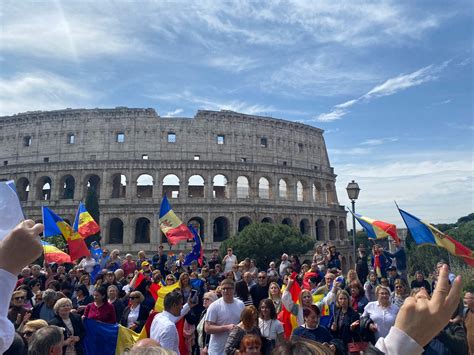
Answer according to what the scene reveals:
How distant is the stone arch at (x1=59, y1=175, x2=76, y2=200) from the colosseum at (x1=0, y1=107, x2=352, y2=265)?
119 millimetres

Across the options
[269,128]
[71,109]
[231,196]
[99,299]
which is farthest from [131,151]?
[99,299]

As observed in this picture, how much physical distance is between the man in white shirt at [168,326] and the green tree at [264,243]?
2739 centimetres

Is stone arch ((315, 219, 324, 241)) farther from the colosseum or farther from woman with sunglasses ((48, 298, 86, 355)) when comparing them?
woman with sunglasses ((48, 298, 86, 355))

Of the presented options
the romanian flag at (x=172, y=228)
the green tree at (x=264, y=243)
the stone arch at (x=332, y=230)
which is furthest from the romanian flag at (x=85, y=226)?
the stone arch at (x=332, y=230)

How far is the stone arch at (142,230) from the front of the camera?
42.7 meters

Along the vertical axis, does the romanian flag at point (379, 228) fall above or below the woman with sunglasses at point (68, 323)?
above

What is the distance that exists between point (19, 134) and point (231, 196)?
27903 mm

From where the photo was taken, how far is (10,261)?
183 centimetres

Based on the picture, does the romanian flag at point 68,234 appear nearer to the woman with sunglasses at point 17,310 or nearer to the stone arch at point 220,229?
the woman with sunglasses at point 17,310

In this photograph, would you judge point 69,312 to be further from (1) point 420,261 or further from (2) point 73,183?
(1) point 420,261

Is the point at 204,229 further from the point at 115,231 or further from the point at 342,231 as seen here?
the point at 342,231

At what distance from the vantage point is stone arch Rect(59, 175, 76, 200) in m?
41.6

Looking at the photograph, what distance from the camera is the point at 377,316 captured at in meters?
6.18

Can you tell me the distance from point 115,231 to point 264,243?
2005 cm
